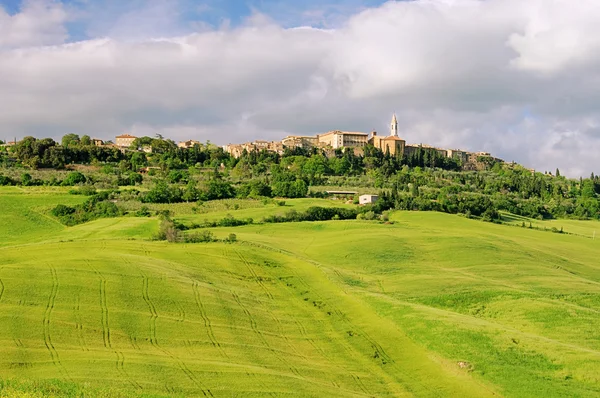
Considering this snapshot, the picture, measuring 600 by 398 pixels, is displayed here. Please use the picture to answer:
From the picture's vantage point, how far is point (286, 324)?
42750 mm

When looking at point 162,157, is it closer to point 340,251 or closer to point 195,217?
point 195,217

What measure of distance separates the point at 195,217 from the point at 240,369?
67.6m

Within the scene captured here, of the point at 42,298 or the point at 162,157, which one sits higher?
the point at 162,157

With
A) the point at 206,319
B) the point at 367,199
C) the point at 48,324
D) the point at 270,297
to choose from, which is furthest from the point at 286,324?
the point at 367,199

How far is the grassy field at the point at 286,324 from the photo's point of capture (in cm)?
2948

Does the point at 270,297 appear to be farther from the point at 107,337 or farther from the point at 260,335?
the point at 107,337

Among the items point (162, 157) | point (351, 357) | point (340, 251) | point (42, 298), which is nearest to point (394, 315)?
point (351, 357)

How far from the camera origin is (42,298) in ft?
121

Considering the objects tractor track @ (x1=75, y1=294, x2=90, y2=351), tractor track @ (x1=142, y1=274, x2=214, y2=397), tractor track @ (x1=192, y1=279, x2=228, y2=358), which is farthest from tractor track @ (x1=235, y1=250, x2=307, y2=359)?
tractor track @ (x1=75, y1=294, x2=90, y2=351)

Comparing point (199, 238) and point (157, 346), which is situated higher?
point (199, 238)

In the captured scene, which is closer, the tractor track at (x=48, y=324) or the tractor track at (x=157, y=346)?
the tractor track at (x=157, y=346)

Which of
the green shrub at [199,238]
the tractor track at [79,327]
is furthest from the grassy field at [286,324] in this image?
the green shrub at [199,238]

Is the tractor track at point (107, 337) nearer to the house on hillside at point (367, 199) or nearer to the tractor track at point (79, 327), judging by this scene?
the tractor track at point (79, 327)

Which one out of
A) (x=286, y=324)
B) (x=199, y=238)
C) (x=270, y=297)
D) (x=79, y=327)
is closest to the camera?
(x=79, y=327)
